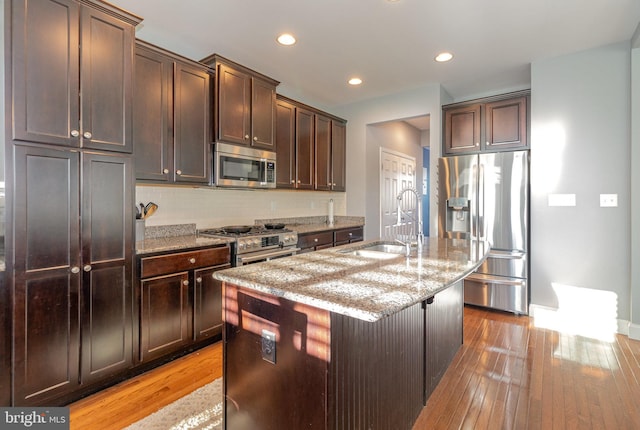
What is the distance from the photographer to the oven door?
2830 mm

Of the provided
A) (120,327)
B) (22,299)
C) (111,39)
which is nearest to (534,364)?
(120,327)

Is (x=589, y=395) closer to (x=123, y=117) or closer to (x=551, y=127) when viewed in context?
(x=551, y=127)

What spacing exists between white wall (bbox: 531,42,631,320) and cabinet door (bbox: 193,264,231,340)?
336cm

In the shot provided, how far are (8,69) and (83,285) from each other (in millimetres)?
1267

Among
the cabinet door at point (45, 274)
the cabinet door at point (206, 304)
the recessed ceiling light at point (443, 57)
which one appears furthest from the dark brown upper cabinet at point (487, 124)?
the cabinet door at point (45, 274)

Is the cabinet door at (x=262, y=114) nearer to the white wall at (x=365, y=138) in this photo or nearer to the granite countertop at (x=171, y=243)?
the granite countertop at (x=171, y=243)

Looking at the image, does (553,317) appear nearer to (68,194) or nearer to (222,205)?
(222,205)

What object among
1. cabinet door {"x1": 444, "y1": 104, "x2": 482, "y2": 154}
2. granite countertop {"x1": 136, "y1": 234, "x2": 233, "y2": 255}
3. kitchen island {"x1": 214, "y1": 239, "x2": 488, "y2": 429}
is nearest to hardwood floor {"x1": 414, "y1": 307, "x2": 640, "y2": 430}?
kitchen island {"x1": 214, "y1": 239, "x2": 488, "y2": 429}

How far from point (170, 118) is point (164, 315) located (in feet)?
5.27

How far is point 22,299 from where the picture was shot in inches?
67.2

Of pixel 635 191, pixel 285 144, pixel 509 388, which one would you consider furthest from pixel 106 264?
pixel 635 191

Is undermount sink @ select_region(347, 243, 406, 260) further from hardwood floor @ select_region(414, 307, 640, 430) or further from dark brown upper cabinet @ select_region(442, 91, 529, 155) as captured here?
dark brown upper cabinet @ select_region(442, 91, 529, 155)

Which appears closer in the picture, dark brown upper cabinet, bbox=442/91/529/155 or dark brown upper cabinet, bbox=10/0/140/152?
dark brown upper cabinet, bbox=10/0/140/152

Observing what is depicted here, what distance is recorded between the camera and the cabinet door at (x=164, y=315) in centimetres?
221
